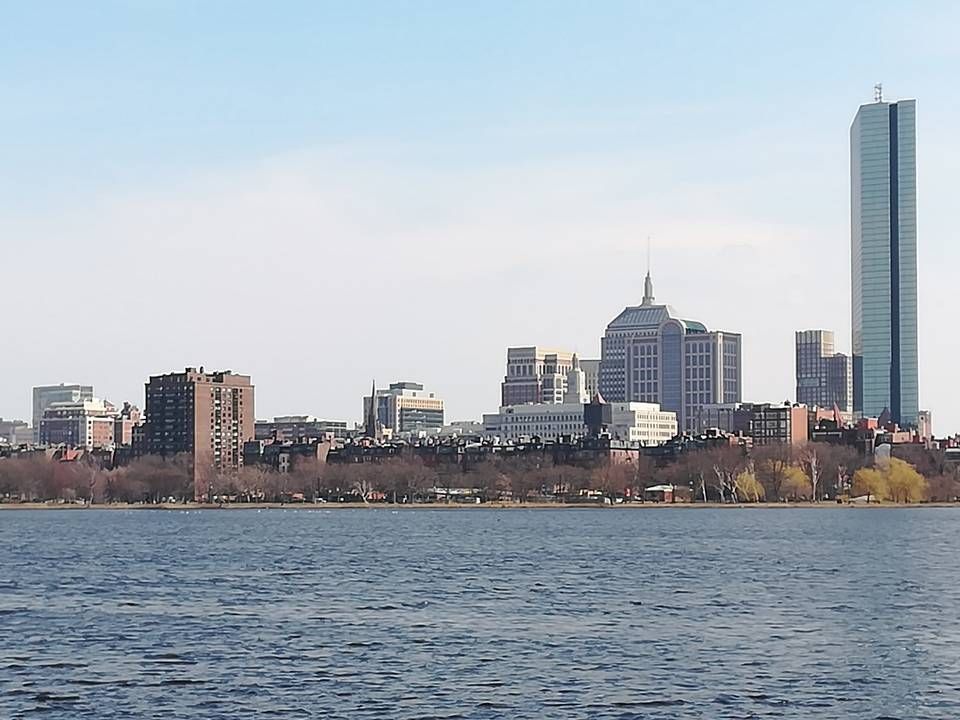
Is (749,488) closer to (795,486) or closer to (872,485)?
(795,486)

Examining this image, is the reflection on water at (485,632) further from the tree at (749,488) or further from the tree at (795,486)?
the tree at (749,488)

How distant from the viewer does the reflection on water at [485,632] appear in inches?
1467

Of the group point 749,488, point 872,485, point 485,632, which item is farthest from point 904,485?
point 485,632

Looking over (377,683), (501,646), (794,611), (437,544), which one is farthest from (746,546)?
(377,683)

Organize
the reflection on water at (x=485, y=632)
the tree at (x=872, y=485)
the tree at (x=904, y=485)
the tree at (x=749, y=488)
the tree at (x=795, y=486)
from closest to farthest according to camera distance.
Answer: the reflection on water at (x=485, y=632), the tree at (x=904, y=485), the tree at (x=872, y=485), the tree at (x=795, y=486), the tree at (x=749, y=488)

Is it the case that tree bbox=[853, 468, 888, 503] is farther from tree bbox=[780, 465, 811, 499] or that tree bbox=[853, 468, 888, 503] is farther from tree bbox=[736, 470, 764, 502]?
tree bbox=[736, 470, 764, 502]

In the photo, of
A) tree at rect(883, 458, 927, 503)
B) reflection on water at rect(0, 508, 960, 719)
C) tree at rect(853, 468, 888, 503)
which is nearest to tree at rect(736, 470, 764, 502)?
tree at rect(853, 468, 888, 503)

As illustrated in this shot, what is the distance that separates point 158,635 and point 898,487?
151 m

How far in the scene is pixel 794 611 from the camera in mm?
55031

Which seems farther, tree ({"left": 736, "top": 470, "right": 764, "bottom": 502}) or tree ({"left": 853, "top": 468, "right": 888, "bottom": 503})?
tree ({"left": 736, "top": 470, "right": 764, "bottom": 502})

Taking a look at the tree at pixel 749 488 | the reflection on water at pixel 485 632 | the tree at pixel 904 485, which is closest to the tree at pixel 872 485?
the tree at pixel 904 485

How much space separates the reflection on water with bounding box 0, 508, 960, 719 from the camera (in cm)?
3725

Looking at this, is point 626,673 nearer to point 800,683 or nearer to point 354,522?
point 800,683

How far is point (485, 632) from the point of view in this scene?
49.4 m
